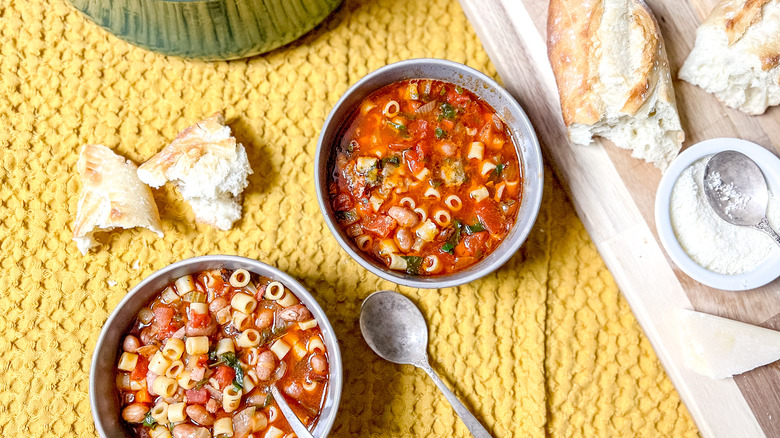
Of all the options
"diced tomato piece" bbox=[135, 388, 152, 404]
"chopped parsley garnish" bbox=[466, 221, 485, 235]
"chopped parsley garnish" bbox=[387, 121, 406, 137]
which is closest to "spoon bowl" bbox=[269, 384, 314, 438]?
"diced tomato piece" bbox=[135, 388, 152, 404]

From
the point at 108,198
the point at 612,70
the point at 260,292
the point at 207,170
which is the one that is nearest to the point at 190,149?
the point at 207,170

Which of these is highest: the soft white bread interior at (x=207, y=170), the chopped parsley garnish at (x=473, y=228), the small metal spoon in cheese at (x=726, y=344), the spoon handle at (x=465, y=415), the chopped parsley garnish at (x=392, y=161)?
the soft white bread interior at (x=207, y=170)

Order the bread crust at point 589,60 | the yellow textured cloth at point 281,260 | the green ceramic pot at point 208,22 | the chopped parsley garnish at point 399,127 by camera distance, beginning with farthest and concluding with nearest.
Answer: the yellow textured cloth at point 281,260 → the chopped parsley garnish at point 399,127 → the bread crust at point 589,60 → the green ceramic pot at point 208,22

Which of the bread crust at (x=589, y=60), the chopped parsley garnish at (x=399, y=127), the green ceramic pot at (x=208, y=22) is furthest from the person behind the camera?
the chopped parsley garnish at (x=399, y=127)

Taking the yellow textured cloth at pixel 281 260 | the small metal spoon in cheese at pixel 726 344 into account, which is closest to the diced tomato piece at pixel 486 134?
the yellow textured cloth at pixel 281 260

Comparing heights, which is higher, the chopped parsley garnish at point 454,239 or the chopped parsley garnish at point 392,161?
the chopped parsley garnish at point 392,161

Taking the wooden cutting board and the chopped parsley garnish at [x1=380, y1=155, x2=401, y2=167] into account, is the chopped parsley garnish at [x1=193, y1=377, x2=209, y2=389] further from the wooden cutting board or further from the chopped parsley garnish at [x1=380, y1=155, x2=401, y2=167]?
the wooden cutting board

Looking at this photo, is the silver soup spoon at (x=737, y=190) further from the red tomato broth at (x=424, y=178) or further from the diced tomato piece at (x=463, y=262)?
the diced tomato piece at (x=463, y=262)
